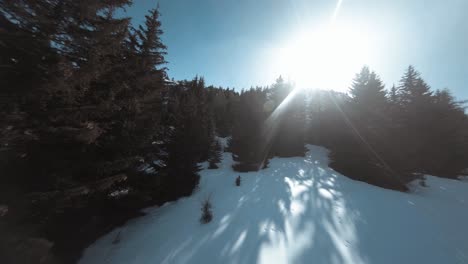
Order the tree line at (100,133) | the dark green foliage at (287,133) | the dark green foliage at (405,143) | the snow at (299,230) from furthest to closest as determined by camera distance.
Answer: the dark green foliage at (287,133)
the dark green foliage at (405,143)
the snow at (299,230)
the tree line at (100,133)

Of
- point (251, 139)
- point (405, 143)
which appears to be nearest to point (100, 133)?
point (251, 139)

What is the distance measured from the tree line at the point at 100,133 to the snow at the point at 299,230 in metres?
1.30

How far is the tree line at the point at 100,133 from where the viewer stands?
146 inches

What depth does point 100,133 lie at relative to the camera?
493 centimetres

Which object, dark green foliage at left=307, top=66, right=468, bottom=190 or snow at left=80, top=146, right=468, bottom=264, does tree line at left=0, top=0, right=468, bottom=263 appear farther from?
snow at left=80, top=146, right=468, bottom=264

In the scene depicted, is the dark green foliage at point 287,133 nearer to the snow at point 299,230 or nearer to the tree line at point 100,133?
the tree line at point 100,133

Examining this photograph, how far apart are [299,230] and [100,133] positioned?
624cm

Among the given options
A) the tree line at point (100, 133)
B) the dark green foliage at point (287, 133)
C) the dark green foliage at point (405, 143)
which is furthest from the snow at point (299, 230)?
the dark green foliage at point (287, 133)

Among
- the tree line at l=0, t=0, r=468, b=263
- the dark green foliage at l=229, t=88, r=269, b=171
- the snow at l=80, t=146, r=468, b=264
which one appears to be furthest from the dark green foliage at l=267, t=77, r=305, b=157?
the snow at l=80, t=146, r=468, b=264

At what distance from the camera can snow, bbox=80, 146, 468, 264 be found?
429 cm

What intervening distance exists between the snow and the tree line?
51.3 inches

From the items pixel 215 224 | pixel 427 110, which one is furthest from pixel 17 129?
pixel 427 110

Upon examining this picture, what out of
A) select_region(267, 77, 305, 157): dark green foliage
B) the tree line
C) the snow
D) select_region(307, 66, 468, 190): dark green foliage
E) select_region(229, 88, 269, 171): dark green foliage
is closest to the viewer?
the tree line

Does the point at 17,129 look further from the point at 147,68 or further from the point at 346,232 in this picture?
the point at 346,232
